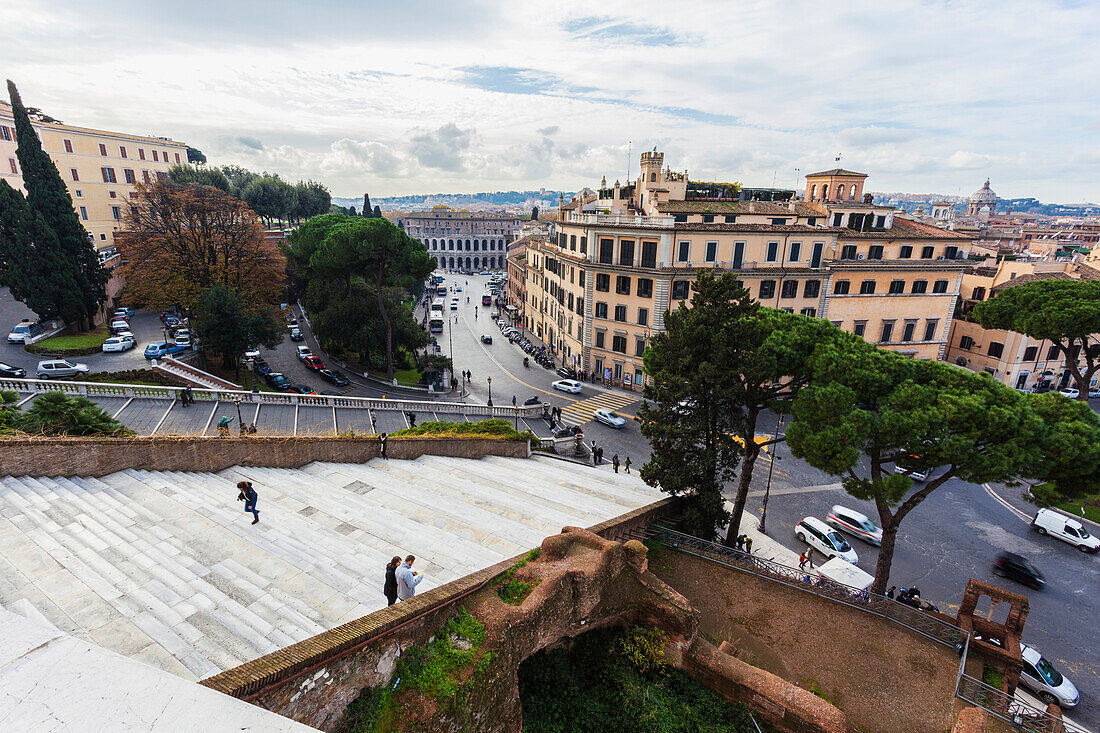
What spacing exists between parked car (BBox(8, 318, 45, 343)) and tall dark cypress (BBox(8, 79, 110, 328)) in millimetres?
2273

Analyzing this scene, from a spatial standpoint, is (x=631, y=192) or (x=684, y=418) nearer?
(x=684, y=418)

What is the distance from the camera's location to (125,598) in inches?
351

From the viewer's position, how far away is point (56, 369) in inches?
1255

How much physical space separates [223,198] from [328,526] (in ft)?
124

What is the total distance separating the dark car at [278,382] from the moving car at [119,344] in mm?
11146

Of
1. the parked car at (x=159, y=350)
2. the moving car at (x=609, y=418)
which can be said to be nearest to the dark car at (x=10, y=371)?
the parked car at (x=159, y=350)

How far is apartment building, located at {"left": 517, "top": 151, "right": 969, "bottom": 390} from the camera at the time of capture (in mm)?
40469

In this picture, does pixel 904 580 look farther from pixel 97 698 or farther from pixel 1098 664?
pixel 97 698

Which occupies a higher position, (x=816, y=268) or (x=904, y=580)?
(x=816, y=268)

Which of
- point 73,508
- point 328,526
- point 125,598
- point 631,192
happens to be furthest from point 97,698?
point 631,192

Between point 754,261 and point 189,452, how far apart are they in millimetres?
39807

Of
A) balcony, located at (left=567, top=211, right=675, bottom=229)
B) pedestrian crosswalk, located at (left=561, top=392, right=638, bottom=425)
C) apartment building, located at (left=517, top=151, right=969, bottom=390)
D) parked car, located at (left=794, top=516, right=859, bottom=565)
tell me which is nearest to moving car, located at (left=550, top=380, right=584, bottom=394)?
pedestrian crosswalk, located at (left=561, top=392, right=638, bottom=425)

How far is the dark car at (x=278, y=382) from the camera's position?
36.6m

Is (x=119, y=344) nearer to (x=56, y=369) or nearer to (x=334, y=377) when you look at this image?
(x=56, y=369)
